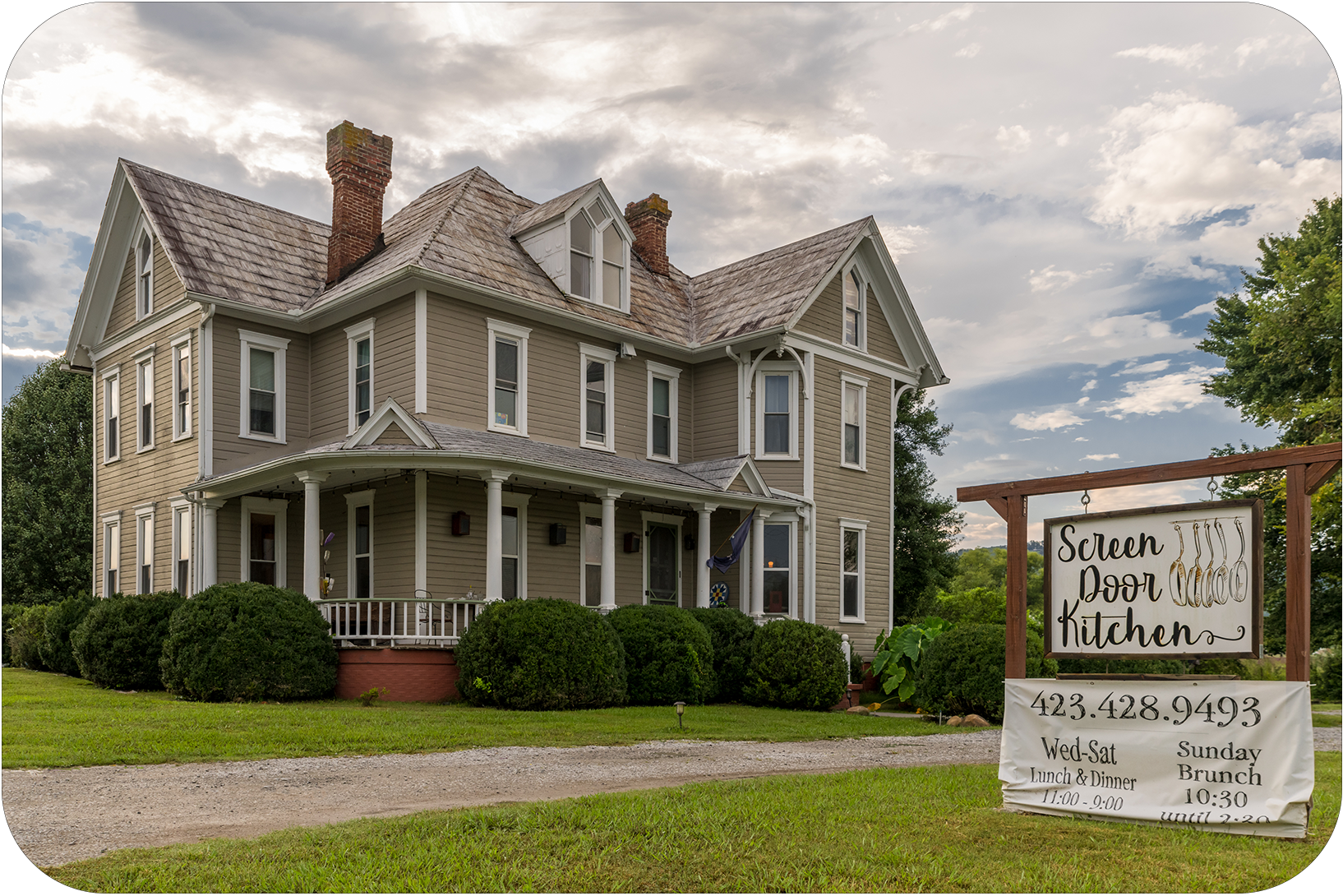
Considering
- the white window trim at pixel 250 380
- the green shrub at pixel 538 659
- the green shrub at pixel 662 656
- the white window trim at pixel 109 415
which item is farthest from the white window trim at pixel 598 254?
the white window trim at pixel 109 415

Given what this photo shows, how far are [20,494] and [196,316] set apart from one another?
1812 centimetres

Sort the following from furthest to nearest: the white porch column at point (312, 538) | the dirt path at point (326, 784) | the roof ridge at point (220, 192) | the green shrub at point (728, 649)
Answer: the roof ridge at point (220, 192), the green shrub at point (728, 649), the white porch column at point (312, 538), the dirt path at point (326, 784)

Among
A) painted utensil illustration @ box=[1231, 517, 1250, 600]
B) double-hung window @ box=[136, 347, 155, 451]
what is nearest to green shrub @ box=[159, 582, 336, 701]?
double-hung window @ box=[136, 347, 155, 451]

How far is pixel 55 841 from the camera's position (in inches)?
232

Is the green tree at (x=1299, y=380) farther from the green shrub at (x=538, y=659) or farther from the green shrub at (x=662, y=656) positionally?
the green shrub at (x=538, y=659)

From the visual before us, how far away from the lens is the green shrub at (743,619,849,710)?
16734mm

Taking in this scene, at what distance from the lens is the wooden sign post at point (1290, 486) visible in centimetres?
605

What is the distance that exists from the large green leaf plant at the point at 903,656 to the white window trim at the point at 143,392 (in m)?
14.5

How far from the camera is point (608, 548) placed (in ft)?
58.6

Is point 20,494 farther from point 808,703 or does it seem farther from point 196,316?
point 808,703

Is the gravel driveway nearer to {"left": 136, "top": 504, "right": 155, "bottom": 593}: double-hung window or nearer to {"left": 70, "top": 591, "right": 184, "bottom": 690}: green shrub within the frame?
{"left": 70, "top": 591, "right": 184, "bottom": 690}: green shrub

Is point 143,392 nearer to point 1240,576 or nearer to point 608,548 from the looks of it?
point 608,548

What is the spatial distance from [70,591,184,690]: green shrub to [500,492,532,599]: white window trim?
216 inches

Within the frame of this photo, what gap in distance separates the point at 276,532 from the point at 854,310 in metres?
12.6
